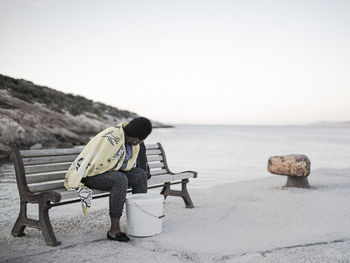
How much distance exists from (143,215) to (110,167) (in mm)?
649

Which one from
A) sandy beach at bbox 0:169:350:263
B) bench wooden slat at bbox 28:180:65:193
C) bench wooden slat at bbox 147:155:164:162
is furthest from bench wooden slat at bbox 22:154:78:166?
bench wooden slat at bbox 147:155:164:162

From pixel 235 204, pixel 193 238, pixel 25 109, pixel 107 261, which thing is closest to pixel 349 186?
pixel 235 204

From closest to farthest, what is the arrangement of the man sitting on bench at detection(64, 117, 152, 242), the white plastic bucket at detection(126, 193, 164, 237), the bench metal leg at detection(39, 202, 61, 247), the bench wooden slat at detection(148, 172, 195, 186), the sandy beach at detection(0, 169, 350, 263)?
the sandy beach at detection(0, 169, 350, 263) → the bench metal leg at detection(39, 202, 61, 247) → the man sitting on bench at detection(64, 117, 152, 242) → the white plastic bucket at detection(126, 193, 164, 237) → the bench wooden slat at detection(148, 172, 195, 186)

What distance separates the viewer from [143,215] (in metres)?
4.29

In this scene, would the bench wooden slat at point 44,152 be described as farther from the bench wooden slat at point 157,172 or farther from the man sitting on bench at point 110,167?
the bench wooden slat at point 157,172

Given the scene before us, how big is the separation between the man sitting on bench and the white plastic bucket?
15 cm

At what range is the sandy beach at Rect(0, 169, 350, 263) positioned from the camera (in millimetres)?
3691

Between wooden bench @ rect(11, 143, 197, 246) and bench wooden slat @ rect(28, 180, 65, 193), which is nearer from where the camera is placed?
wooden bench @ rect(11, 143, 197, 246)

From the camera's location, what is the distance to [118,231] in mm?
4199

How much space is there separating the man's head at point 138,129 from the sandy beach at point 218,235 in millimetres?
1140

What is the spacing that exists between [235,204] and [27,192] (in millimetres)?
3412

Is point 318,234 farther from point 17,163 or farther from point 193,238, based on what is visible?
point 17,163

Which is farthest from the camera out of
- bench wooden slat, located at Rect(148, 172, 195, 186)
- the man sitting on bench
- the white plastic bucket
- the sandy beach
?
Result: bench wooden slat, located at Rect(148, 172, 195, 186)

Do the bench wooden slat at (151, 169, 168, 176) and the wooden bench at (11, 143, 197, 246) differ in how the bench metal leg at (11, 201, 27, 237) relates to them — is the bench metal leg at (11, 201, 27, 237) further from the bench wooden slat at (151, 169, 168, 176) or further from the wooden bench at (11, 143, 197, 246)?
the bench wooden slat at (151, 169, 168, 176)
